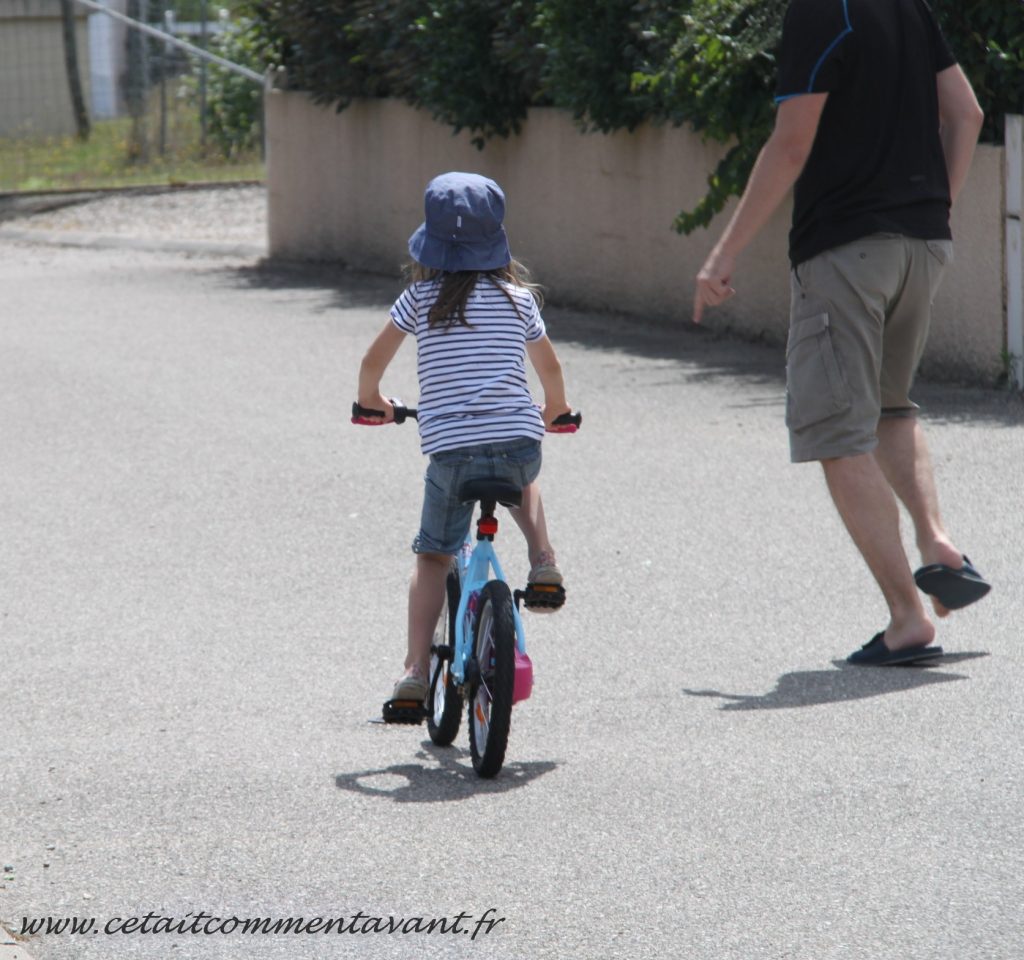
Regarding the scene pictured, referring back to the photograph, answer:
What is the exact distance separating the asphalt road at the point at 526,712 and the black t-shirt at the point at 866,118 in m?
1.31

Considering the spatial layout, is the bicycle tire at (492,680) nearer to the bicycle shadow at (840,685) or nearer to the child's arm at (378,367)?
the child's arm at (378,367)

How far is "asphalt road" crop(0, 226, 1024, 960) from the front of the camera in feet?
12.8

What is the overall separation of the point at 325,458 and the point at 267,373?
272 centimetres

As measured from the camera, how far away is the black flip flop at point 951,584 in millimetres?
5520

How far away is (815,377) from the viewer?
548 cm

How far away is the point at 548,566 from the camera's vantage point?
494 cm

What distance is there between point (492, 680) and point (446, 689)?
39cm

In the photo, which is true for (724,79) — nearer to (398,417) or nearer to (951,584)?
(951,584)

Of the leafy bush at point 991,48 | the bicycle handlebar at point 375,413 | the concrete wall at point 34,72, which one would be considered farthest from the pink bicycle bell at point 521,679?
Answer: the concrete wall at point 34,72

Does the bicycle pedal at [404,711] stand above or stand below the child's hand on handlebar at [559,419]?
below

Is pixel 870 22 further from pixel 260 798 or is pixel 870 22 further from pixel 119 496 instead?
pixel 119 496

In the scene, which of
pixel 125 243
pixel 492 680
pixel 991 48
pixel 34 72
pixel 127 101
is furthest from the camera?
pixel 34 72

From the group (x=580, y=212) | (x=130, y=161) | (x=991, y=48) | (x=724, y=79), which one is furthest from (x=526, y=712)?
(x=130, y=161)

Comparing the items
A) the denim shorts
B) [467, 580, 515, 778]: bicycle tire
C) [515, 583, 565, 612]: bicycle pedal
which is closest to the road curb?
the denim shorts
